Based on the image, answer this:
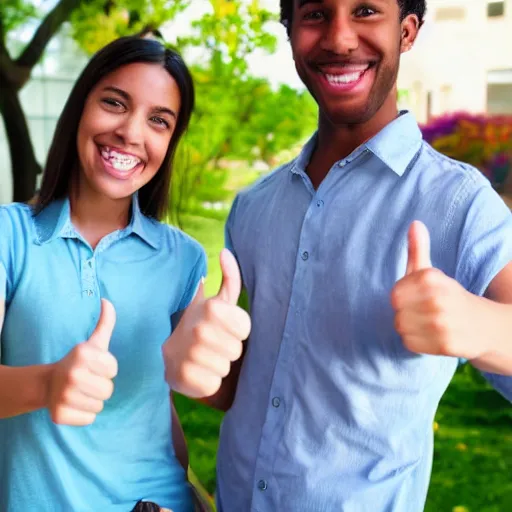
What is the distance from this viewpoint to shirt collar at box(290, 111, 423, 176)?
81 centimetres

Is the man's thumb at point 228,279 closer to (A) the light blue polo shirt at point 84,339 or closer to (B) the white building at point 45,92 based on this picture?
(A) the light blue polo shirt at point 84,339

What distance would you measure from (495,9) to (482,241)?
1063mm

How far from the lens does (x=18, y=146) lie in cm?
176

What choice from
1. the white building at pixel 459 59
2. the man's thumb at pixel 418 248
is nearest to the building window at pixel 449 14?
the white building at pixel 459 59

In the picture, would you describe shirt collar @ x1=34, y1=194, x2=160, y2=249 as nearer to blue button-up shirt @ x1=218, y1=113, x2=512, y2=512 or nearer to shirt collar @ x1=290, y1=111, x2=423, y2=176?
blue button-up shirt @ x1=218, y1=113, x2=512, y2=512

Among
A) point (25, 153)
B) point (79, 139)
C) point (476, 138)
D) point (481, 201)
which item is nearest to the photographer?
point (481, 201)

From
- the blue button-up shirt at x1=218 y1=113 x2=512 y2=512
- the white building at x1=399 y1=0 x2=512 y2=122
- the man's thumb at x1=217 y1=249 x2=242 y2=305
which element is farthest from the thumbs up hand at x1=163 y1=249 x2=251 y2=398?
the white building at x1=399 y1=0 x2=512 y2=122

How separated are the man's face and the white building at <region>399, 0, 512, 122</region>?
29.1 inches

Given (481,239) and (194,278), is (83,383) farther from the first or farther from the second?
(481,239)

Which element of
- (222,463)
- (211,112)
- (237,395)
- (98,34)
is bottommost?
(222,463)

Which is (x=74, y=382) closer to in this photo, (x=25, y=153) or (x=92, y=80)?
(x=92, y=80)

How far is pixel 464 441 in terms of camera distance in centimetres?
165

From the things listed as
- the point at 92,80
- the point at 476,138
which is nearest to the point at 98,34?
the point at 92,80

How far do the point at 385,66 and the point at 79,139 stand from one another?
0.48 m
